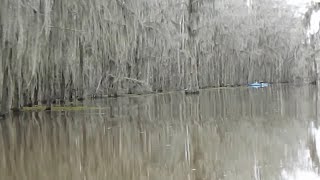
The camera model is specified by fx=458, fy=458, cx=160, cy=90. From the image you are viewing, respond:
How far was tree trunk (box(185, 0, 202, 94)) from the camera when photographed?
2022 cm

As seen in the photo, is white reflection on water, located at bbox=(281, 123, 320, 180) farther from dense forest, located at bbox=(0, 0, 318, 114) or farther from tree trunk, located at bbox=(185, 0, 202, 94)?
tree trunk, located at bbox=(185, 0, 202, 94)

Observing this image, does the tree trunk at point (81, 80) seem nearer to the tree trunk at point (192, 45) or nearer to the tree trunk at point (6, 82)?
the tree trunk at point (6, 82)

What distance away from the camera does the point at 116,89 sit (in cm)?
1883

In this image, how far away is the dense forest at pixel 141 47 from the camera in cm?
1092

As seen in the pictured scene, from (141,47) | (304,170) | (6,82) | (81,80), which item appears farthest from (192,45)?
(304,170)

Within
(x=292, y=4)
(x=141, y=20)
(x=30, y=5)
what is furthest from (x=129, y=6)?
(x=292, y=4)

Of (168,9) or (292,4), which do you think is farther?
(292,4)

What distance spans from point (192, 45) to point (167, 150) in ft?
51.6

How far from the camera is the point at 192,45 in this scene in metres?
21.0

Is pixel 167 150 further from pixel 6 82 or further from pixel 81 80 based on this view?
pixel 81 80

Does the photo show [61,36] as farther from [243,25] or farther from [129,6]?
[243,25]

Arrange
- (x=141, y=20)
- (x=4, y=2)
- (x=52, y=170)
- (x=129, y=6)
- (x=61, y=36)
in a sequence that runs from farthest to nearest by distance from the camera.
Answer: (x=141, y=20) < (x=129, y=6) < (x=61, y=36) < (x=4, y=2) < (x=52, y=170)

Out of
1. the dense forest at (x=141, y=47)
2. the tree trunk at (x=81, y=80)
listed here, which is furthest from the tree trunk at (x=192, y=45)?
the tree trunk at (x=81, y=80)

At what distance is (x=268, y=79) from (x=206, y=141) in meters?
26.5
